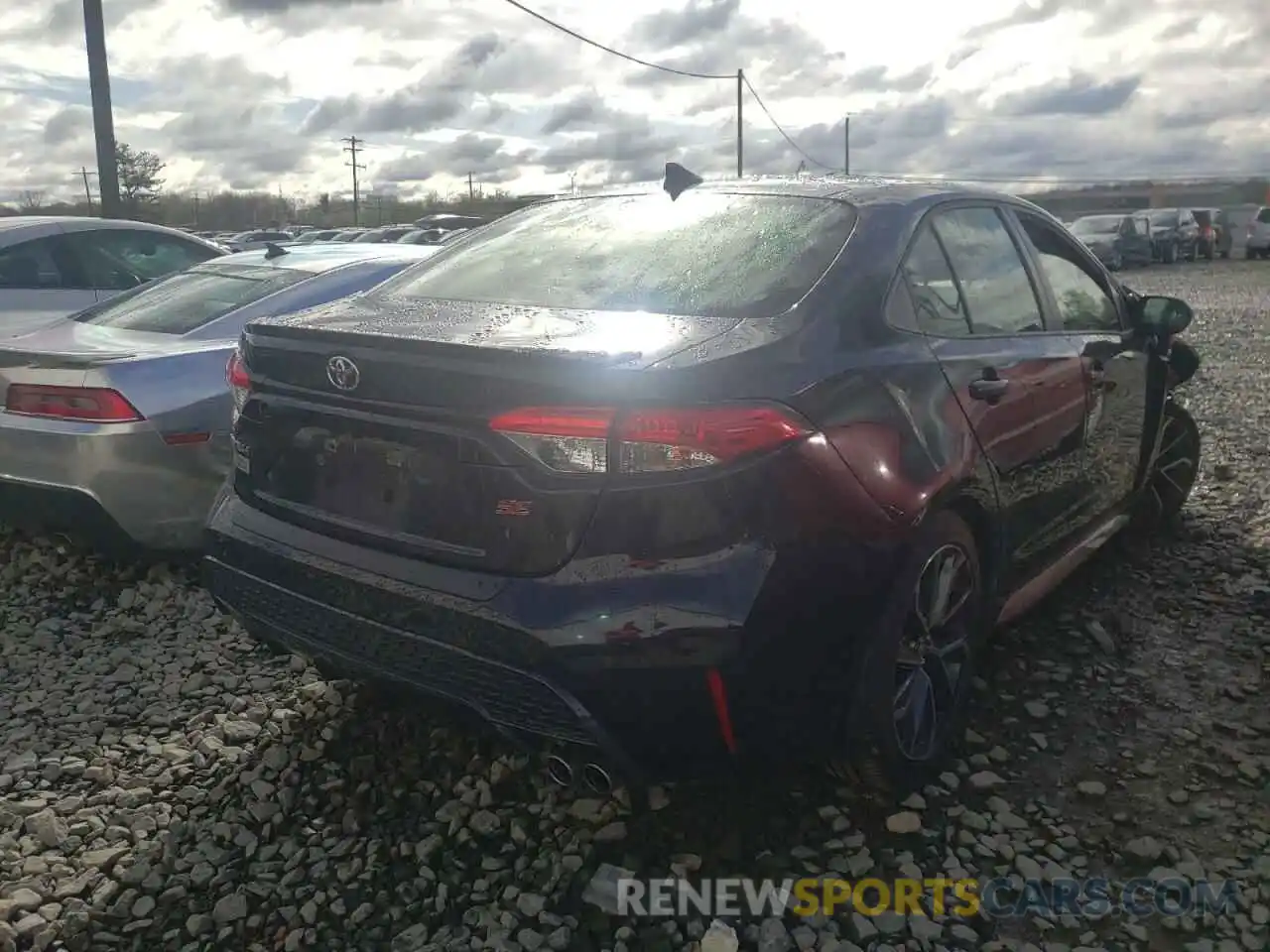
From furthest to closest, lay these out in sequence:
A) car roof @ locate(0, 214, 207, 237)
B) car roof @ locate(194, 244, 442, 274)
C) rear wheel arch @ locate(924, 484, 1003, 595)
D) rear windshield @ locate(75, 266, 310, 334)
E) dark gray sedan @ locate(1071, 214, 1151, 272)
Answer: dark gray sedan @ locate(1071, 214, 1151, 272) → car roof @ locate(0, 214, 207, 237) → car roof @ locate(194, 244, 442, 274) → rear windshield @ locate(75, 266, 310, 334) → rear wheel arch @ locate(924, 484, 1003, 595)

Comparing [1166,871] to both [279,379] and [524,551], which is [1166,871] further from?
[279,379]

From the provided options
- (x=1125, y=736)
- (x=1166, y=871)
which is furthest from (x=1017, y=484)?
(x=1166, y=871)

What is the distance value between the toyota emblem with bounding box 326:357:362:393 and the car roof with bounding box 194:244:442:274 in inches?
104

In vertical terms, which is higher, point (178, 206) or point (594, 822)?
point (178, 206)

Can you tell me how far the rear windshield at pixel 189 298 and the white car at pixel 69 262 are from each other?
38.5 inches

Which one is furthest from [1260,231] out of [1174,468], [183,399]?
[183,399]

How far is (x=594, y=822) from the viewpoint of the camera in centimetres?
272

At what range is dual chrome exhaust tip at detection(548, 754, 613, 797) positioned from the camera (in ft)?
7.60

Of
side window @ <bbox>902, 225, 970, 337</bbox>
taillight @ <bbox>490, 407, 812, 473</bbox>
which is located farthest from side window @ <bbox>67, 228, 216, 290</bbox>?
taillight @ <bbox>490, 407, 812, 473</bbox>

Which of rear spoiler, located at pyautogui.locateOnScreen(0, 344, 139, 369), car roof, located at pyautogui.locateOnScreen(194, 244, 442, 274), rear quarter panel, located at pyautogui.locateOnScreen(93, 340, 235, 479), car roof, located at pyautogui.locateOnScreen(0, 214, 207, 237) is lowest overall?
rear quarter panel, located at pyautogui.locateOnScreen(93, 340, 235, 479)

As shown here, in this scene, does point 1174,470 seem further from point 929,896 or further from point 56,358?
point 56,358

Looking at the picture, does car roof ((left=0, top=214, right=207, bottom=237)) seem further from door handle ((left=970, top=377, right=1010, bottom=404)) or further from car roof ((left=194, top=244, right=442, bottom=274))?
door handle ((left=970, top=377, right=1010, bottom=404))

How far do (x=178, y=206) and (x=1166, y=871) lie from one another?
6137cm

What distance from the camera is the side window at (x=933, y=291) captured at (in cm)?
285
